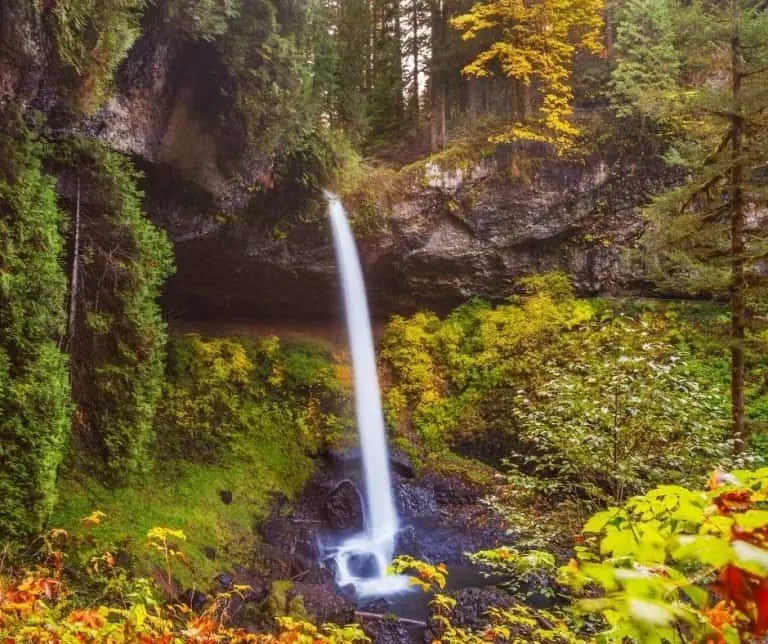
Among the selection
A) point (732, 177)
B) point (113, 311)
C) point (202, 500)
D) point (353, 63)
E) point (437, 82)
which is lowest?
point (202, 500)

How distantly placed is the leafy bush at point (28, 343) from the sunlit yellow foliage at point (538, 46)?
10.9 m

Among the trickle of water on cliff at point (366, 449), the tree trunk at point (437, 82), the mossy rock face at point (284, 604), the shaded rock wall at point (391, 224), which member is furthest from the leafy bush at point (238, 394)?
the tree trunk at point (437, 82)

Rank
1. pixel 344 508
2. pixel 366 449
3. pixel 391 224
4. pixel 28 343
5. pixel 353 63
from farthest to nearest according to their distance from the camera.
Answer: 1. pixel 353 63
2. pixel 391 224
3. pixel 366 449
4. pixel 344 508
5. pixel 28 343

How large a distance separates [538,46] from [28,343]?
13434 millimetres

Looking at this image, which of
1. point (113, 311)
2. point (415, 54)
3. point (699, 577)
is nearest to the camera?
point (699, 577)

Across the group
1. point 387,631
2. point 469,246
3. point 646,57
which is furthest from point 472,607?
point 646,57

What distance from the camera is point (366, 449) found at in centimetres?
1263

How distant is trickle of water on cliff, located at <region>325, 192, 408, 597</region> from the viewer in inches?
388

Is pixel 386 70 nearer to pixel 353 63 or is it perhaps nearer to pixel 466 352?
pixel 353 63

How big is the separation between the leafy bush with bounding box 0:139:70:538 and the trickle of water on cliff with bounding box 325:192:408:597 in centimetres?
517

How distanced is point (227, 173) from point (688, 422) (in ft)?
27.3

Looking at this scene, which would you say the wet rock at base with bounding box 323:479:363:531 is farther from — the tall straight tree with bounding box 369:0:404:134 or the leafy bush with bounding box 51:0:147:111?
the tall straight tree with bounding box 369:0:404:134

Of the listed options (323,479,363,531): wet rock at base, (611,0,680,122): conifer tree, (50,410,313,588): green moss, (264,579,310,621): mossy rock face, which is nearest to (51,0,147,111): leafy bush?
(50,410,313,588): green moss

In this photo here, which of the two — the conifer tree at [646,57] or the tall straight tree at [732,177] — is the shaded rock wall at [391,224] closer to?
the conifer tree at [646,57]
